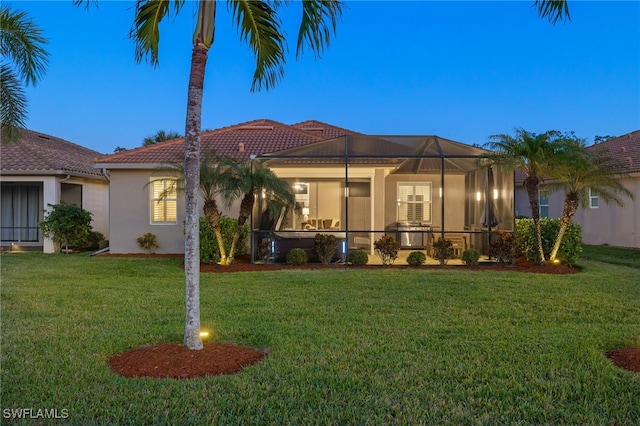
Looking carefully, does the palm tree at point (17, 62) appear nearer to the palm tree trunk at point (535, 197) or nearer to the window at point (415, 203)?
the palm tree trunk at point (535, 197)

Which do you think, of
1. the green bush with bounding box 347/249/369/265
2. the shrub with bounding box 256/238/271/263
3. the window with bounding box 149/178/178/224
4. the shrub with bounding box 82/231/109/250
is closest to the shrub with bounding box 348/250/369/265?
the green bush with bounding box 347/249/369/265

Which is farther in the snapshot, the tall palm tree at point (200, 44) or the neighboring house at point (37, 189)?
the neighboring house at point (37, 189)

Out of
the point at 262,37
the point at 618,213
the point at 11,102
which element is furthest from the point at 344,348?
the point at 618,213

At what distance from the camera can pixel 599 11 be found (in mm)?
6602

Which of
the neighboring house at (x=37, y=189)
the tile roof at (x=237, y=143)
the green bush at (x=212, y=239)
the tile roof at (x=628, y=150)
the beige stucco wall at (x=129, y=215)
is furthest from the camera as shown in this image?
the tile roof at (x=628, y=150)

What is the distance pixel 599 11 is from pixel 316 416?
21.3 ft

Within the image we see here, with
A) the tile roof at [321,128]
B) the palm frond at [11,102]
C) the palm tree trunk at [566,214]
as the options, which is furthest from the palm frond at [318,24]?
the tile roof at [321,128]

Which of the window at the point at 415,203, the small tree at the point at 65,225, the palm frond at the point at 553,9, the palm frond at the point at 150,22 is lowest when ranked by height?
the small tree at the point at 65,225

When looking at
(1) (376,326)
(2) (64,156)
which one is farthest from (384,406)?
(2) (64,156)

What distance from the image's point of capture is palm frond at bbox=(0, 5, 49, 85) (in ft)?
28.6

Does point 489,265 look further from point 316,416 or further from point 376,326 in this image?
point 316,416

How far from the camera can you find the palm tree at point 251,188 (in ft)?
40.5

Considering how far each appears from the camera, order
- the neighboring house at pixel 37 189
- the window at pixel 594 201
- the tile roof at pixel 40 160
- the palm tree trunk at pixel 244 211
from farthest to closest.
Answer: the window at pixel 594 201 → the neighboring house at pixel 37 189 → the tile roof at pixel 40 160 → the palm tree trunk at pixel 244 211

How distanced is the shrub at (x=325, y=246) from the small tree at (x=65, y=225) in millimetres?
8927
